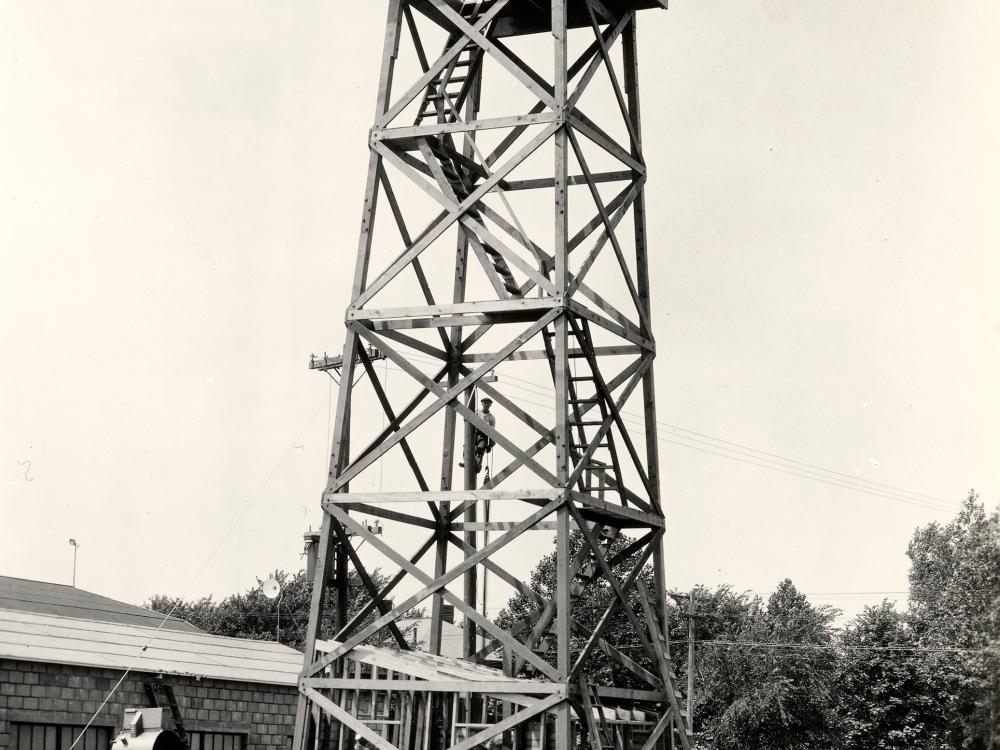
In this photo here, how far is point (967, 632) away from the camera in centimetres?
5541

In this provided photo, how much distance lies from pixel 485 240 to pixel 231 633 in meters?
70.5

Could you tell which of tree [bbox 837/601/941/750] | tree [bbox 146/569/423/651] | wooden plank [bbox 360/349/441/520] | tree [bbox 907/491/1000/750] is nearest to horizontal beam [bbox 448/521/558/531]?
wooden plank [bbox 360/349/441/520]

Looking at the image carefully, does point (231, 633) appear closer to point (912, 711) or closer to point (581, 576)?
point (912, 711)

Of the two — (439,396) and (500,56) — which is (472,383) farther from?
(500,56)

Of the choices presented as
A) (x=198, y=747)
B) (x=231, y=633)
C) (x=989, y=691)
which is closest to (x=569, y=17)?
(x=198, y=747)

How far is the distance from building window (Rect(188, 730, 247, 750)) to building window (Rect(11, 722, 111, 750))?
6.47 ft

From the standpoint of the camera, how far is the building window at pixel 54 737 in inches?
847

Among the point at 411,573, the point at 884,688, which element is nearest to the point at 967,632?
the point at 884,688

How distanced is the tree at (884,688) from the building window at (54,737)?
143 feet

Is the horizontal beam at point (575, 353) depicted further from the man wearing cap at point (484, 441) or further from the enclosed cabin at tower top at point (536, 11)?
the enclosed cabin at tower top at point (536, 11)

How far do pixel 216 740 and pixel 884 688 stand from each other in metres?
42.3

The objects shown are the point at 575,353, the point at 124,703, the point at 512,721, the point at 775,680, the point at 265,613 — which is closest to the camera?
the point at 512,721

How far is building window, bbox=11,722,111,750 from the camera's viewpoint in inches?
847

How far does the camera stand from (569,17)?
2050 cm
